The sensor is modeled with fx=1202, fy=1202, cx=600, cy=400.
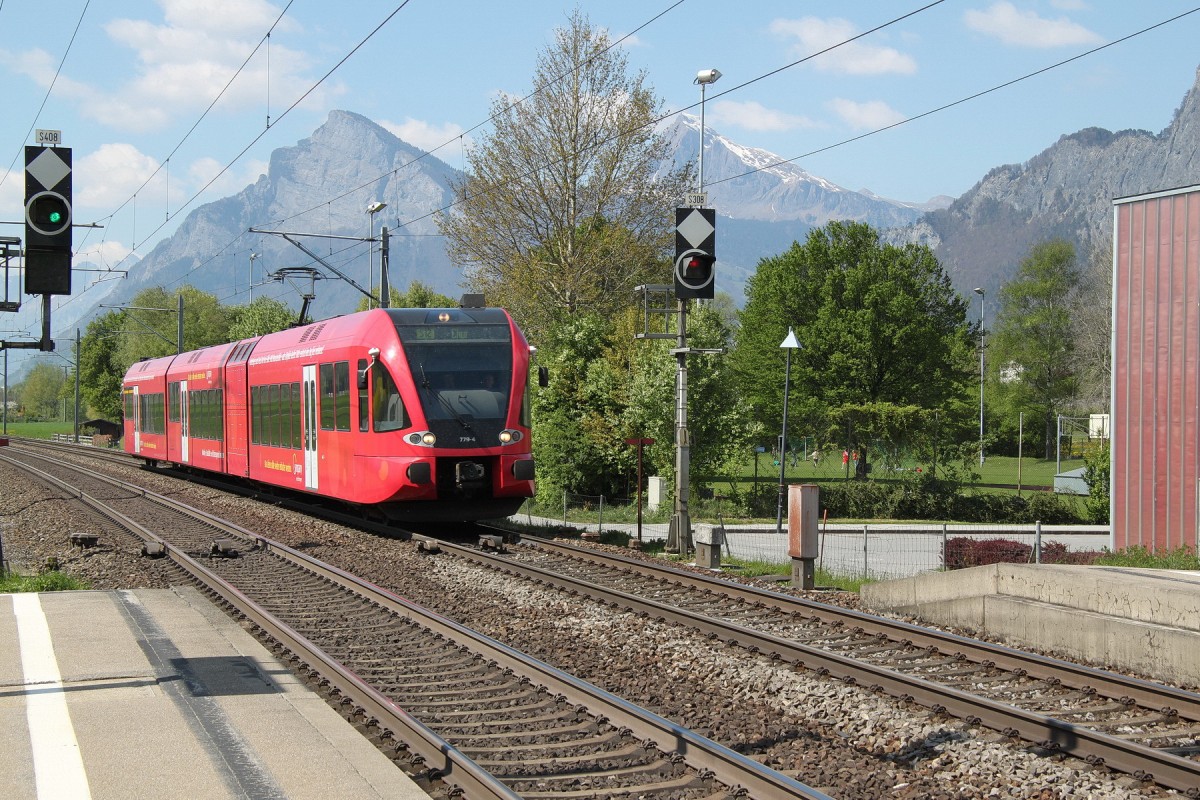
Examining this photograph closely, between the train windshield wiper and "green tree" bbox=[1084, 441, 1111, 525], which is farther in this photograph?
"green tree" bbox=[1084, 441, 1111, 525]

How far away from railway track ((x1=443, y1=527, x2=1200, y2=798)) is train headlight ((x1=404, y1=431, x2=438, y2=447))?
14.0ft

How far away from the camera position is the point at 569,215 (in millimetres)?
39969

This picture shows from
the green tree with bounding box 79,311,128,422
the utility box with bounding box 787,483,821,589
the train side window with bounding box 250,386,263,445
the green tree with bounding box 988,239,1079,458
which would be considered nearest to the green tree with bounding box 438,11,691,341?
the train side window with bounding box 250,386,263,445

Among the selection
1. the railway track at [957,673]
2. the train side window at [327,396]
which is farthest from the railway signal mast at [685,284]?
the train side window at [327,396]

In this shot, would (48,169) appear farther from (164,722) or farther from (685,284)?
(685,284)

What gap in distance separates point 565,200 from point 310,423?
68.9ft

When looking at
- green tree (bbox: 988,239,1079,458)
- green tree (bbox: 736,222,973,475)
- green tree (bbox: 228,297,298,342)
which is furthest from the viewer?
green tree (bbox: 988,239,1079,458)

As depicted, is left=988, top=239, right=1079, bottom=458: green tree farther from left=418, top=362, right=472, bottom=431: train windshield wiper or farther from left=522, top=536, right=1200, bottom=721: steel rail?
left=522, top=536, right=1200, bottom=721: steel rail

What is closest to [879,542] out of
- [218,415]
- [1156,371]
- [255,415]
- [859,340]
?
[1156,371]

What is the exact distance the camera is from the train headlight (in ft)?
56.7

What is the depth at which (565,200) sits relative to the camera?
131 ft

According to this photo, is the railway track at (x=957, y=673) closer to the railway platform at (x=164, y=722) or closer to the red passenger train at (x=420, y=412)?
the railway platform at (x=164, y=722)

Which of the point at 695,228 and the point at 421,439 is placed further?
the point at 421,439

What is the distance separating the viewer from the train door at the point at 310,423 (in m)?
20.4
